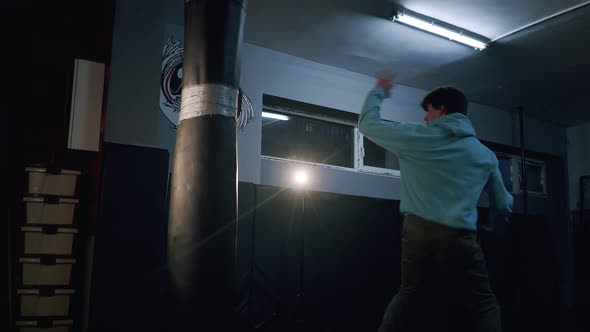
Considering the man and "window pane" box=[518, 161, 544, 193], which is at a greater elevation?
"window pane" box=[518, 161, 544, 193]

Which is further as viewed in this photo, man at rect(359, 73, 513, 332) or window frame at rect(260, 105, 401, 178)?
window frame at rect(260, 105, 401, 178)

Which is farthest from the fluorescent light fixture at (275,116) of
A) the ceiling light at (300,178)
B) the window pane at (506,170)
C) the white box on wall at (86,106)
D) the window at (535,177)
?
the window at (535,177)

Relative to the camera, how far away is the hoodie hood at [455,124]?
1959 millimetres

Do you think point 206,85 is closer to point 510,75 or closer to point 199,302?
point 199,302

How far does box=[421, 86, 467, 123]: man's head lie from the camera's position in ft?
7.09

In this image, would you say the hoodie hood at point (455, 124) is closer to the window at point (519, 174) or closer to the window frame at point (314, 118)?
the window frame at point (314, 118)

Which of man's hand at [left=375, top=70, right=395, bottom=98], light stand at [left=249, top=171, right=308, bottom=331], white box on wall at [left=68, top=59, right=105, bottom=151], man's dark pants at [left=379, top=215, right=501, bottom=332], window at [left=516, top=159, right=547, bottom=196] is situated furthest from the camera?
window at [left=516, top=159, right=547, bottom=196]

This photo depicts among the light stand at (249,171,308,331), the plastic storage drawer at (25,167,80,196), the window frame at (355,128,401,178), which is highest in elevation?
the window frame at (355,128,401,178)

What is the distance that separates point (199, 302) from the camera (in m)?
1.24

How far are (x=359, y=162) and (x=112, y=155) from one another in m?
2.89

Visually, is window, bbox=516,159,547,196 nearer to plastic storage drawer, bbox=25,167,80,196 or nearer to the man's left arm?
the man's left arm

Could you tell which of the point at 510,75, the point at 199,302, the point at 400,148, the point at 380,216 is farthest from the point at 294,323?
the point at 510,75

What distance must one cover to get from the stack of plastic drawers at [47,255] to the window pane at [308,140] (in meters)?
2.08

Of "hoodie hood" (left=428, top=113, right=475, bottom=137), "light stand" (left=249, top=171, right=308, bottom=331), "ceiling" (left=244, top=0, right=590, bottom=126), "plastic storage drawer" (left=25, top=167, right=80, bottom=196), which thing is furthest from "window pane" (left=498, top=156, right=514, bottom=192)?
"plastic storage drawer" (left=25, top=167, right=80, bottom=196)
